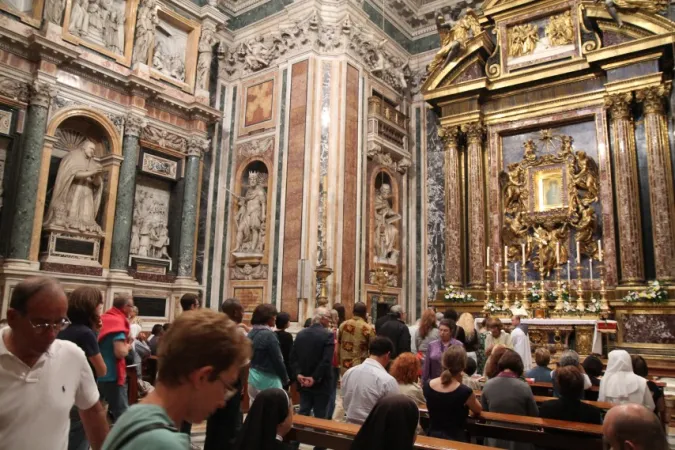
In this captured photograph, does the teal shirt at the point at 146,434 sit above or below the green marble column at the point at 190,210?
below

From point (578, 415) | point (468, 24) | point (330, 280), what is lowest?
point (578, 415)

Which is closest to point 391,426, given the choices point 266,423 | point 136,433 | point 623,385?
point 266,423

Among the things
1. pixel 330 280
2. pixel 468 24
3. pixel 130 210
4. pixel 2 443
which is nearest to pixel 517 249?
pixel 330 280

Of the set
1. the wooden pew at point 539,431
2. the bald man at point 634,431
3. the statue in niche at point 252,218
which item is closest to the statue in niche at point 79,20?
A: the statue in niche at point 252,218

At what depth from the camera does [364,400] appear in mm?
4062

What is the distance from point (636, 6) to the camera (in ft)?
38.3

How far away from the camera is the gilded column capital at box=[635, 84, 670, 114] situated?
11438 mm

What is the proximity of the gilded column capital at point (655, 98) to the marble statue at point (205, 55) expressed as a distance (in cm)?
1009

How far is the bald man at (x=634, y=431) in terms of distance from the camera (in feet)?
6.57

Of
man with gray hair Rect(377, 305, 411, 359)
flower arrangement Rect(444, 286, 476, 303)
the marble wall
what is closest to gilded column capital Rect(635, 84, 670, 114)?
the marble wall

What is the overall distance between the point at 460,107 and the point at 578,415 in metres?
11.0

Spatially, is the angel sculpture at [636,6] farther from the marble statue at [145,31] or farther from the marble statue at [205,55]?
the marble statue at [145,31]

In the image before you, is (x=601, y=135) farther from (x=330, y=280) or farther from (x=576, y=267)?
(x=330, y=280)

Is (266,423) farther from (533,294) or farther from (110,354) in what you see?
(533,294)
